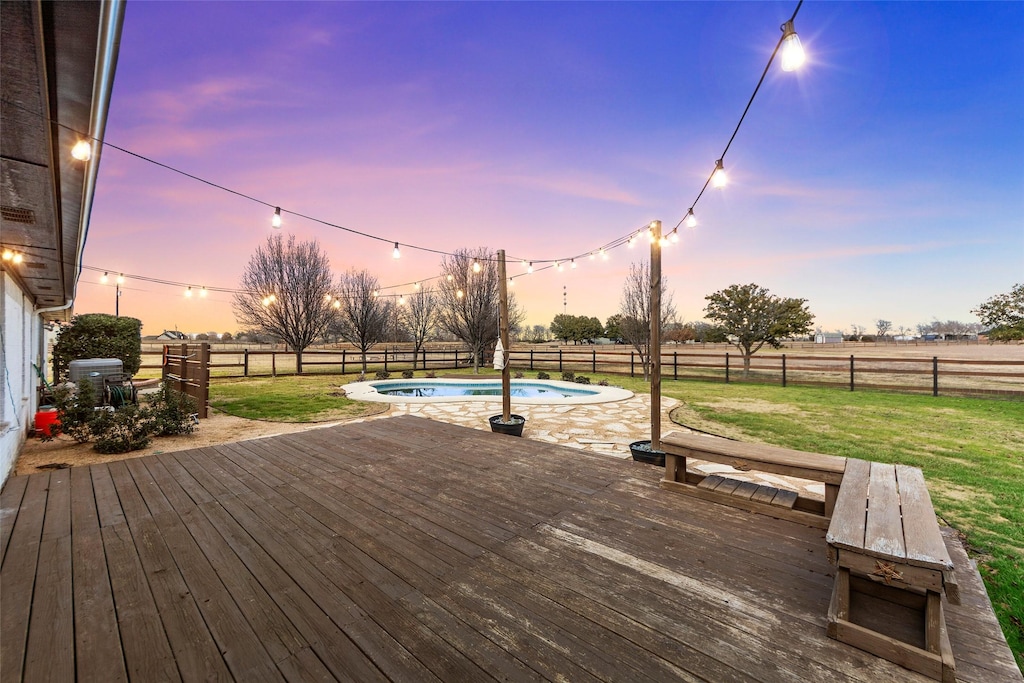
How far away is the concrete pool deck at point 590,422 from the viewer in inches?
175

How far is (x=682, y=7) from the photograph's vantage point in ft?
24.6

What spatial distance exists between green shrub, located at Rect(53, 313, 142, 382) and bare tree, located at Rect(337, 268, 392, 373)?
745 cm

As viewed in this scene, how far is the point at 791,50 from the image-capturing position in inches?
96.0

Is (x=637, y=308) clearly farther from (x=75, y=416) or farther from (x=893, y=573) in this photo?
(x=75, y=416)

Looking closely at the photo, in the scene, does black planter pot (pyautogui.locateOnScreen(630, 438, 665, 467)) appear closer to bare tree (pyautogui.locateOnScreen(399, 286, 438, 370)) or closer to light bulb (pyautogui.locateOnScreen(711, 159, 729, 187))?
light bulb (pyautogui.locateOnScreen(711, 159, 729, 187))

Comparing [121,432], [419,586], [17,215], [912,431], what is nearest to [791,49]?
[419,586]

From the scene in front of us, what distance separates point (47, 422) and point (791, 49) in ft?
33.0

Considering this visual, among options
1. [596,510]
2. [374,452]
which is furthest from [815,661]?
[374,452]

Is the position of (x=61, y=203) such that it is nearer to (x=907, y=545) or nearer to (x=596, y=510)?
(x=596, y=510)

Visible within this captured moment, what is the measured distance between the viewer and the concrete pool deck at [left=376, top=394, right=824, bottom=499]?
4.43 metres

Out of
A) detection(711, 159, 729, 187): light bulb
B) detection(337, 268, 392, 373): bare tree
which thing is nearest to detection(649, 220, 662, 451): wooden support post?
detection(711, 159, 729, 187): light bulb

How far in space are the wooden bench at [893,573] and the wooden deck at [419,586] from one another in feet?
0.26

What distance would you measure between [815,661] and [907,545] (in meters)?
0.59

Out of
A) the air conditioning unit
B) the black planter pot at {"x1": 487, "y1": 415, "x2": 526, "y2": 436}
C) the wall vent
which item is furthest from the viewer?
the air conditioning unit
